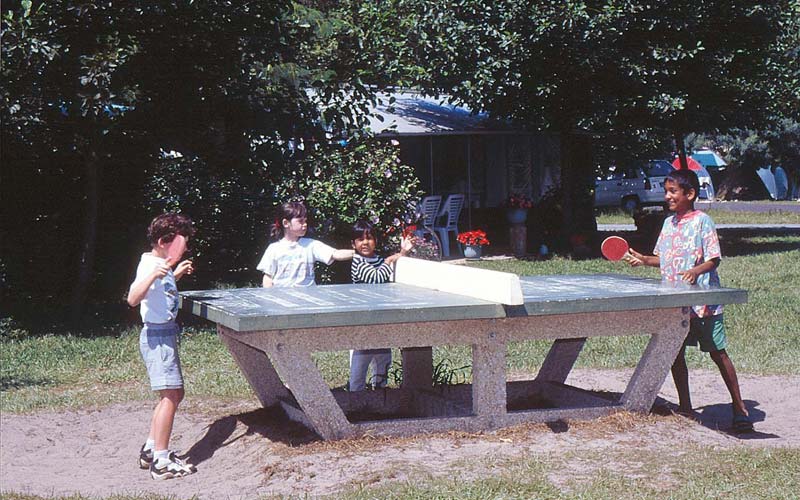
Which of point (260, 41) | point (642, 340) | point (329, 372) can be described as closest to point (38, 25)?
point (260, 41)

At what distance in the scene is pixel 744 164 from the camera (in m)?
45.9

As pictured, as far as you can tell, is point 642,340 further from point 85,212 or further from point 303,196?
point 85,212

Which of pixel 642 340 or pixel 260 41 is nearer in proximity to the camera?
pixel 642 340

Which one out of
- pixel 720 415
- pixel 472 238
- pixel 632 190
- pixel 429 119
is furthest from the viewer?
pixel 632 190

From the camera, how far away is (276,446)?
6.70m

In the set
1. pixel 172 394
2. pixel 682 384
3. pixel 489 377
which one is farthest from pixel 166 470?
pixel 682 384

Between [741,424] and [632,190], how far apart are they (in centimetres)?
3084

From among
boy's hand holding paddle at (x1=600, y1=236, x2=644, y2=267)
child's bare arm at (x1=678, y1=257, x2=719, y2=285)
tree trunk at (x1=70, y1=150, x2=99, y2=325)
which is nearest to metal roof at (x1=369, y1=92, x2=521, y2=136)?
tree trunk at (x1=70, y1=150, x2=99, y2=325)

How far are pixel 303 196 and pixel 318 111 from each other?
3.88 ft

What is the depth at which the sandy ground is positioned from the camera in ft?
20.0

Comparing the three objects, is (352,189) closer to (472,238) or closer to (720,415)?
(472,238)

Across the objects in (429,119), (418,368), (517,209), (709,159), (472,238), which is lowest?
(418,368)

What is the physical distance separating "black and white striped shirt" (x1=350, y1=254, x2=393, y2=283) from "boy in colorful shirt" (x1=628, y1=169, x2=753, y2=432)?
69.3 inches

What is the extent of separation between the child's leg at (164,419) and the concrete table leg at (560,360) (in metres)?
2.86
